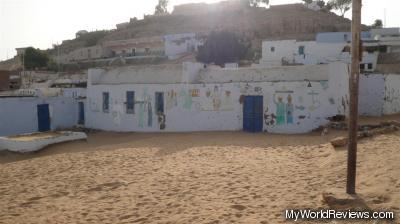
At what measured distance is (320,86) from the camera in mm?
16078

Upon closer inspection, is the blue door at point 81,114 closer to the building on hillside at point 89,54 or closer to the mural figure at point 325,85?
the mural figure at point 325,85

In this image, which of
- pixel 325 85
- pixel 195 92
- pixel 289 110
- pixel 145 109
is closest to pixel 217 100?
pixel 195 92

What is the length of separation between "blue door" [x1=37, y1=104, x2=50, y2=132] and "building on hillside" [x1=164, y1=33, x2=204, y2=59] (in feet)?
101

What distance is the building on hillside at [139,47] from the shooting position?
185 feet

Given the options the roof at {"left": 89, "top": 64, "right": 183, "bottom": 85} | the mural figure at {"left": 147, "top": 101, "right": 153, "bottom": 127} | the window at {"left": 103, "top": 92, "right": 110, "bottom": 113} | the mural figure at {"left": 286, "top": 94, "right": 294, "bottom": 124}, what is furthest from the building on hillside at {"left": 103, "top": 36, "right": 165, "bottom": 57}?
the mural figure at {"left": 286, "top": 94, "right": 294, "bottom": 124}

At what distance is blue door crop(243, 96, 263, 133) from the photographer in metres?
17.4

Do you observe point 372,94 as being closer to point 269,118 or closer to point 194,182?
point 269,118

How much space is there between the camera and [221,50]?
47906 mm

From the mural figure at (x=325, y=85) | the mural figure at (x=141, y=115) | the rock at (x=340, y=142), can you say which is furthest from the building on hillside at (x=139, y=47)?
the rock at (x=340, y=142)

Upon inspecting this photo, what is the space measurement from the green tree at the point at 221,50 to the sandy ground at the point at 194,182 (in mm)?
34891

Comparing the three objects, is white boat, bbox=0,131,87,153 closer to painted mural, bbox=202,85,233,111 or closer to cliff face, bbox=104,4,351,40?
painted mural, bbox=202,85,233,111

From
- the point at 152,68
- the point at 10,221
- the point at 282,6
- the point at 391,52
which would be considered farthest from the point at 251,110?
the point at 282,6

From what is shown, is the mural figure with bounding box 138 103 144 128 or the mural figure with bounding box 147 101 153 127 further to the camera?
the mural figure with bounding box 138 103 144 128

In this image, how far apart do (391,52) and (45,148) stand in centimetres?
3536
